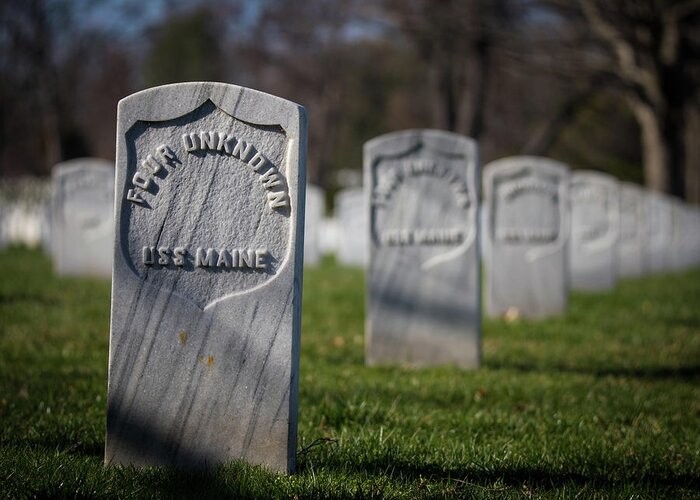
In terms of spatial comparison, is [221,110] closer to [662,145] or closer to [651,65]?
[651,65]

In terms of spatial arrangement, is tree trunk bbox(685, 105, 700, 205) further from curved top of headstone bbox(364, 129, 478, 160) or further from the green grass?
curved top of headstone bbox(364, 129, 478, 160)

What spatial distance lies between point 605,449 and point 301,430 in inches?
56.1

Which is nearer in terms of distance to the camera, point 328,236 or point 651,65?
point 651,65

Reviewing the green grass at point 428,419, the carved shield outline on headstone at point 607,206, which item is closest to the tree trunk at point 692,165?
the carved shield outline on headstone at point 607,206

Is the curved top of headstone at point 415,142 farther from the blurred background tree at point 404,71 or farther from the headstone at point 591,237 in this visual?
the blurred background tree at point 404,71

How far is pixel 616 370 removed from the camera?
568cm

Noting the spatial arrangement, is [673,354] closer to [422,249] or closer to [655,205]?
[422,249]

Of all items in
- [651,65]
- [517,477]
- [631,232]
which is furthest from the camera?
[651,65]

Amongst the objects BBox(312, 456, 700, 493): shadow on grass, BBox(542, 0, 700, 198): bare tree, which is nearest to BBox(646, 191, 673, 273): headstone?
BBox(542, 0, 700, 198): bare tree

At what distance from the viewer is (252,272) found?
3.20 metres

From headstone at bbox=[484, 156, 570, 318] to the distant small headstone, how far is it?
18.6 feet

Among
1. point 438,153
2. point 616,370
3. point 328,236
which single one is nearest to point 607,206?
point 616,370

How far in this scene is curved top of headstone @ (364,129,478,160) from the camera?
5652 millimetres

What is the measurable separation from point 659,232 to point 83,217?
12049 millimetres
